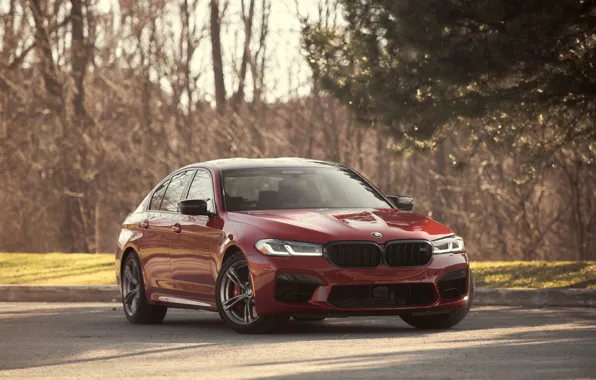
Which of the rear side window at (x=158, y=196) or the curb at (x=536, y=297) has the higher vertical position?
the rear side window at (x=158, y=196)

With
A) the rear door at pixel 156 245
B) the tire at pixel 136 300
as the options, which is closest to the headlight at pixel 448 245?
the rear door at pixel 156 245

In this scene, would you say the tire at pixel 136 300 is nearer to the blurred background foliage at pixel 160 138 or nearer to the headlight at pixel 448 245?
the headlight at pixel 448 245

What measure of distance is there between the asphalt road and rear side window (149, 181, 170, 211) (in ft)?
4.32

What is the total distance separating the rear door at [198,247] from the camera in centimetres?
1184

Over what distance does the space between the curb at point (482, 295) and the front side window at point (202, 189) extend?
5105 millimetres

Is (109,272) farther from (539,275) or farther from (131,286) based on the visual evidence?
(131,286)

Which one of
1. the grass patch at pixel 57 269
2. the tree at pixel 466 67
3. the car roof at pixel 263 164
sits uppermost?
the tree at pixel 466 67

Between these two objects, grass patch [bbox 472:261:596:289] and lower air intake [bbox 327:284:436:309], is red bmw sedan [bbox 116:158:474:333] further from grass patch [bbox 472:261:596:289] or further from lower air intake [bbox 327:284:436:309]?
grass patch [bbox 472:261:596:289]

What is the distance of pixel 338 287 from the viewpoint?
10.9 meters

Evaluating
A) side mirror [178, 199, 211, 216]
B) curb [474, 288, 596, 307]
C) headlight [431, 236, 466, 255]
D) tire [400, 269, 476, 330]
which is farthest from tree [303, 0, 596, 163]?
side mirror [178, 199, 211, 216]

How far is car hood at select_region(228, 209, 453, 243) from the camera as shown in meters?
10.9

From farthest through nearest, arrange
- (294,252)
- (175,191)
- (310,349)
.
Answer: (175,191)
(294,252)
(310,349)

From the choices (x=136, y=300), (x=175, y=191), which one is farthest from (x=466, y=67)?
(x=136, y=300)

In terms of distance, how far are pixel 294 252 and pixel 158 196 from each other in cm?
333
